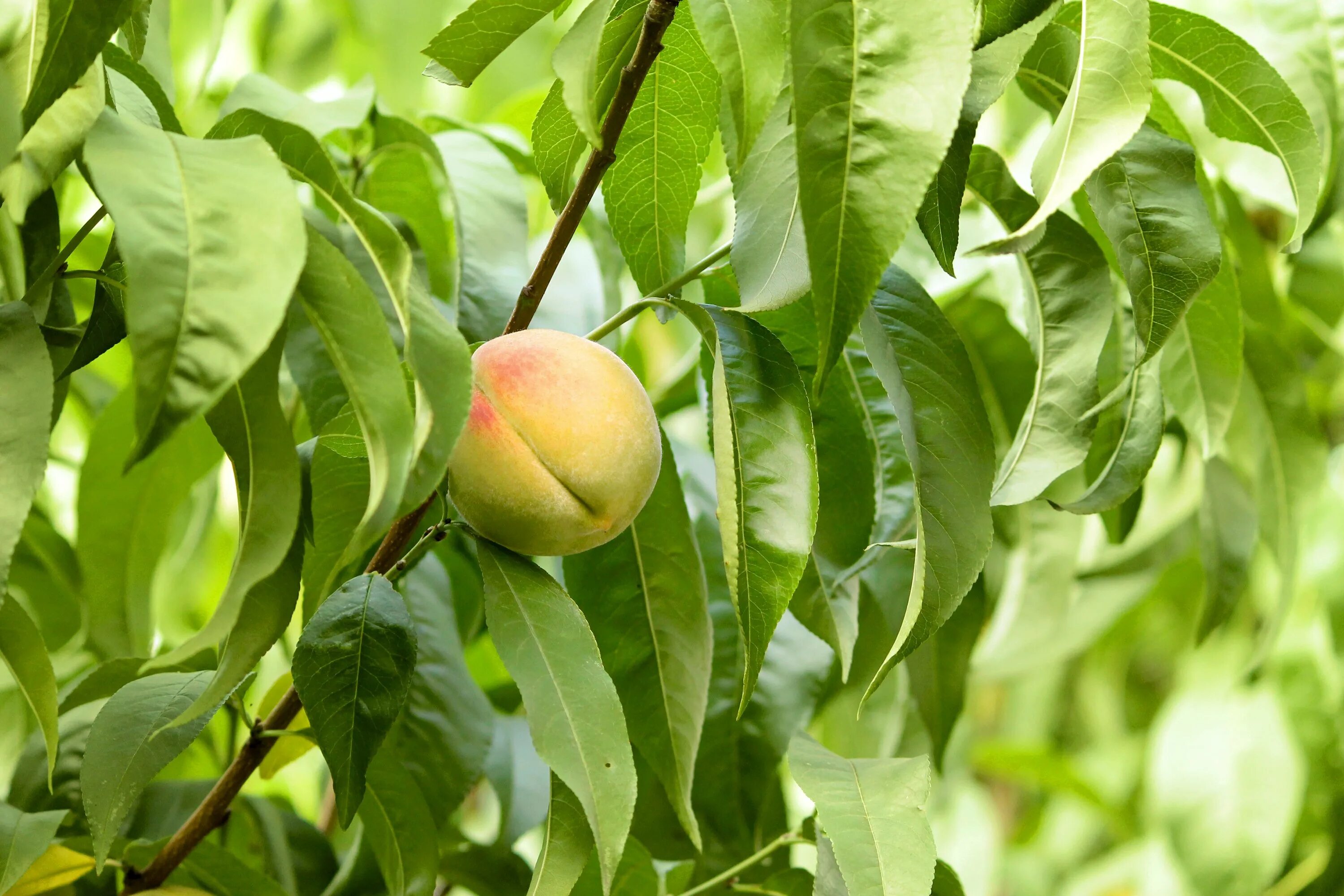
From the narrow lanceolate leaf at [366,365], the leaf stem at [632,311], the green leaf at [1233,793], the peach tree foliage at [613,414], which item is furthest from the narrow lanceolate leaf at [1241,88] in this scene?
the green leaf at [1233,793]

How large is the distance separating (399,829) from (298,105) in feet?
1.11

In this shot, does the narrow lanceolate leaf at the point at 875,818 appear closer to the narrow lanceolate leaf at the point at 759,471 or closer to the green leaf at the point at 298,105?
the narrow lanceolate leaf at the point at 759,471

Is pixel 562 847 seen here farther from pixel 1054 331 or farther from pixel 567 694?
pixel 1054 331

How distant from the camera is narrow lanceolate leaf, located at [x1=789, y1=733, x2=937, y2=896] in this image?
0.36m

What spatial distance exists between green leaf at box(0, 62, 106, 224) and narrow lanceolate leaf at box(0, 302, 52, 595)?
4 centimetres

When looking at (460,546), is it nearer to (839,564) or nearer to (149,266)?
(839,564)

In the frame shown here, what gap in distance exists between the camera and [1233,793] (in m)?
1.05

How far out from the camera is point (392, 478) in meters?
0.28

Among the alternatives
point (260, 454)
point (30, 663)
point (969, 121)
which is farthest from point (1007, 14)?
point (30, 663)

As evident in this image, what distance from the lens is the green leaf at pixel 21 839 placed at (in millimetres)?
403

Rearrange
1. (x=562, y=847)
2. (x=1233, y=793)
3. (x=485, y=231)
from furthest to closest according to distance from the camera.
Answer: (x=1233, y=793) < (x=485, y=231) < (x=562, y=847)

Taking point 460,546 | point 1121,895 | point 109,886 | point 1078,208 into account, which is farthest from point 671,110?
point 1121,895

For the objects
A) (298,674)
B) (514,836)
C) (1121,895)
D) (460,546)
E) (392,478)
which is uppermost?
(392,478)

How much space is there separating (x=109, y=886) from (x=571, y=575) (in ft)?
0.78
